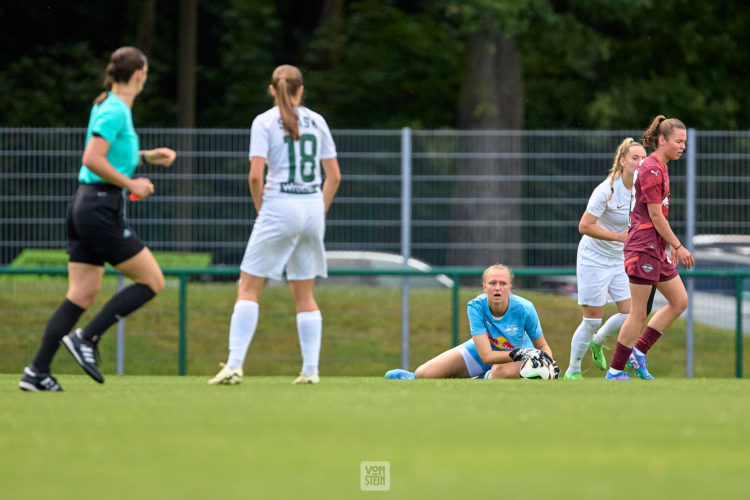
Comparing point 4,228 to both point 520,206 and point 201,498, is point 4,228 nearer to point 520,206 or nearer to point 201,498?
point 520,206

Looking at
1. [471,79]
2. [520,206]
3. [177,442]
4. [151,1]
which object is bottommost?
[177,442]

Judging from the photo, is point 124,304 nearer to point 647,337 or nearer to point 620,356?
point 620,356

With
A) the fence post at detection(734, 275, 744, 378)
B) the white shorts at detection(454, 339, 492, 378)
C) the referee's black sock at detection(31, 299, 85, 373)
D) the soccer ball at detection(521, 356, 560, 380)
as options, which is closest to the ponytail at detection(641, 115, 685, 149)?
the soccer ball at detection(521, 356, 560, 380)

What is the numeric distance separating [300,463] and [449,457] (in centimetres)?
55

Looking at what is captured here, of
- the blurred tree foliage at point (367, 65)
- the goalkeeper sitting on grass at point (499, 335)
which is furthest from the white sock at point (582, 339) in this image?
the blurred tree foliage at point (367, 65)

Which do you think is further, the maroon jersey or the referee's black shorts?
the maroon jersey

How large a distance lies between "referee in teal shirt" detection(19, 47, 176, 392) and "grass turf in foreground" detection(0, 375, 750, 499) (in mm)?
267

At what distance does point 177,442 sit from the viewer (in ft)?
17.6

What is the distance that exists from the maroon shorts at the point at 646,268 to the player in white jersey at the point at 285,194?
2255 mm

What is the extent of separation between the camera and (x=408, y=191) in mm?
14633

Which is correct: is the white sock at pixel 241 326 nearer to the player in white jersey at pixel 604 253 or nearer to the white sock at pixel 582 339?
the player in white jersey at pixel 604 253

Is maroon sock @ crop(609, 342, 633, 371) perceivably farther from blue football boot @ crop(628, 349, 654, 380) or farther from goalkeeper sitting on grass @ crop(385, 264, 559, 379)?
goalkeeper sitting on grass @ crop(385, 264, 559, 379)

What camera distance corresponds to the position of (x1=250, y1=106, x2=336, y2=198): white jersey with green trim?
25.0 feet

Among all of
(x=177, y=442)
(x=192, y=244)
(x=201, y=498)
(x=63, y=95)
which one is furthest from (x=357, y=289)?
(x=63, y=95)
